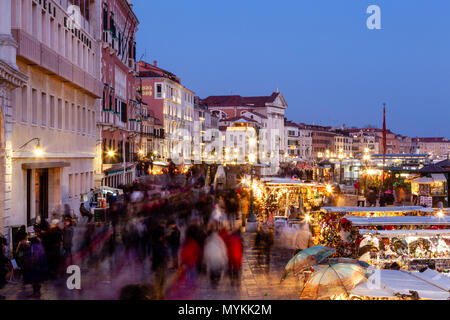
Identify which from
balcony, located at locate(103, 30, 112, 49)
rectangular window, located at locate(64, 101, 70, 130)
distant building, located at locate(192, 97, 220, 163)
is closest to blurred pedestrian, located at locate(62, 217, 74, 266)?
rectangular window, located at locate(64, 101, 70, 130)

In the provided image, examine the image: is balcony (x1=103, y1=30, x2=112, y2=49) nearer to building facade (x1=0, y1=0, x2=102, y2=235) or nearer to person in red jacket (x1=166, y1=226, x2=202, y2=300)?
building facade (x1=0, y1=0, x2=102, y2=235)

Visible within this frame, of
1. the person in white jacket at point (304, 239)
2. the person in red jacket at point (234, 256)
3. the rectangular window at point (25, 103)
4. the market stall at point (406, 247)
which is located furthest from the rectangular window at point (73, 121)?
the market stall at point (406, 247)

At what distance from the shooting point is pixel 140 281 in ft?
41.1

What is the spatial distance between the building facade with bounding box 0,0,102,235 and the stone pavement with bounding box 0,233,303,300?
3.41 meters

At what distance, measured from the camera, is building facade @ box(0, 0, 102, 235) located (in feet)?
54.8

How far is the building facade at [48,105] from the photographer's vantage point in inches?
658

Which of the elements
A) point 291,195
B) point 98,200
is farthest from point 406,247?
point 98,200

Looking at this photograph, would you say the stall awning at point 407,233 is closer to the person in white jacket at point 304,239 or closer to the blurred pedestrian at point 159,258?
the person in white jacket at point 304,239

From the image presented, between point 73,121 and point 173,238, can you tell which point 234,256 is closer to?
point 173,238

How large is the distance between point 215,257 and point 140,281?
171 centimetres
